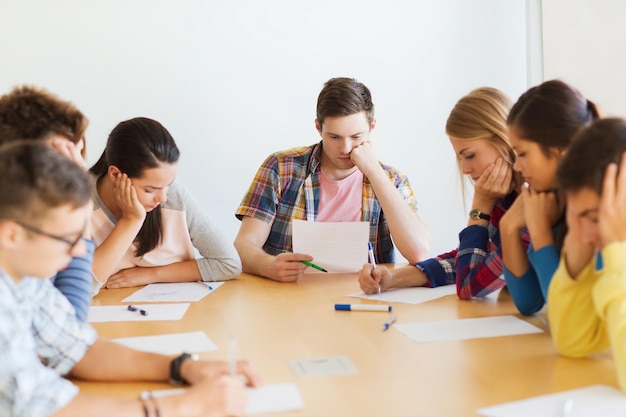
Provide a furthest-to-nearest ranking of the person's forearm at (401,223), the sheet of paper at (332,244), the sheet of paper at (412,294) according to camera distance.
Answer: the person's forearm at (401,223) → the sheet of paper at (332,244) → the sheet of paper at (412,294)

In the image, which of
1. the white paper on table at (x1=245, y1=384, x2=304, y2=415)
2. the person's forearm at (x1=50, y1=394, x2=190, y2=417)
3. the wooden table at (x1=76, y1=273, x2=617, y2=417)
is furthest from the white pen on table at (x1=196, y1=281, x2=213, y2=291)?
the person's forearm at (x1=50, y1=394, x2=190, y2=417)

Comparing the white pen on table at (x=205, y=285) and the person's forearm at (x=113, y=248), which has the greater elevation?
the person's forearm at (x=113, y=248)

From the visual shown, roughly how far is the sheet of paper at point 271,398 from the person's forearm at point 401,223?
1.35 metres

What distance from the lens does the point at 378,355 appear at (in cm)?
137

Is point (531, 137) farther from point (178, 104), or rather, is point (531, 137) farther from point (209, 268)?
point (178, 104)

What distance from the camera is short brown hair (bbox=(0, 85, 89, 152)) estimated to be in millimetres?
1437

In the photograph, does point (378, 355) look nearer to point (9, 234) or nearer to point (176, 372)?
point (176, 372)

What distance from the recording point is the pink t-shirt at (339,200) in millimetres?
2688

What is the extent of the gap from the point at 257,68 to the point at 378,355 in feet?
7.00

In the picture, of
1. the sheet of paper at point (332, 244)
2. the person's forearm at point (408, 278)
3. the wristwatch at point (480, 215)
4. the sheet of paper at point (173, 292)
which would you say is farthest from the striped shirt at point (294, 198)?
the wristwatch at point (480, 215)

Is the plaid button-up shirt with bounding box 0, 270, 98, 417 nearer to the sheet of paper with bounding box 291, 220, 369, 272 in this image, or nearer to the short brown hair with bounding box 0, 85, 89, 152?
the short brown hair with bounding box 0, 85, 89, 152

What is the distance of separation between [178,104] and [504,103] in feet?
5.61

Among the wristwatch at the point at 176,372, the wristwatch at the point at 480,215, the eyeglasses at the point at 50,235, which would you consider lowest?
the wristwatch at the point at 176,372

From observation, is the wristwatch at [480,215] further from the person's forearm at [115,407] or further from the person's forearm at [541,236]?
the person's forearm at [115,407]
